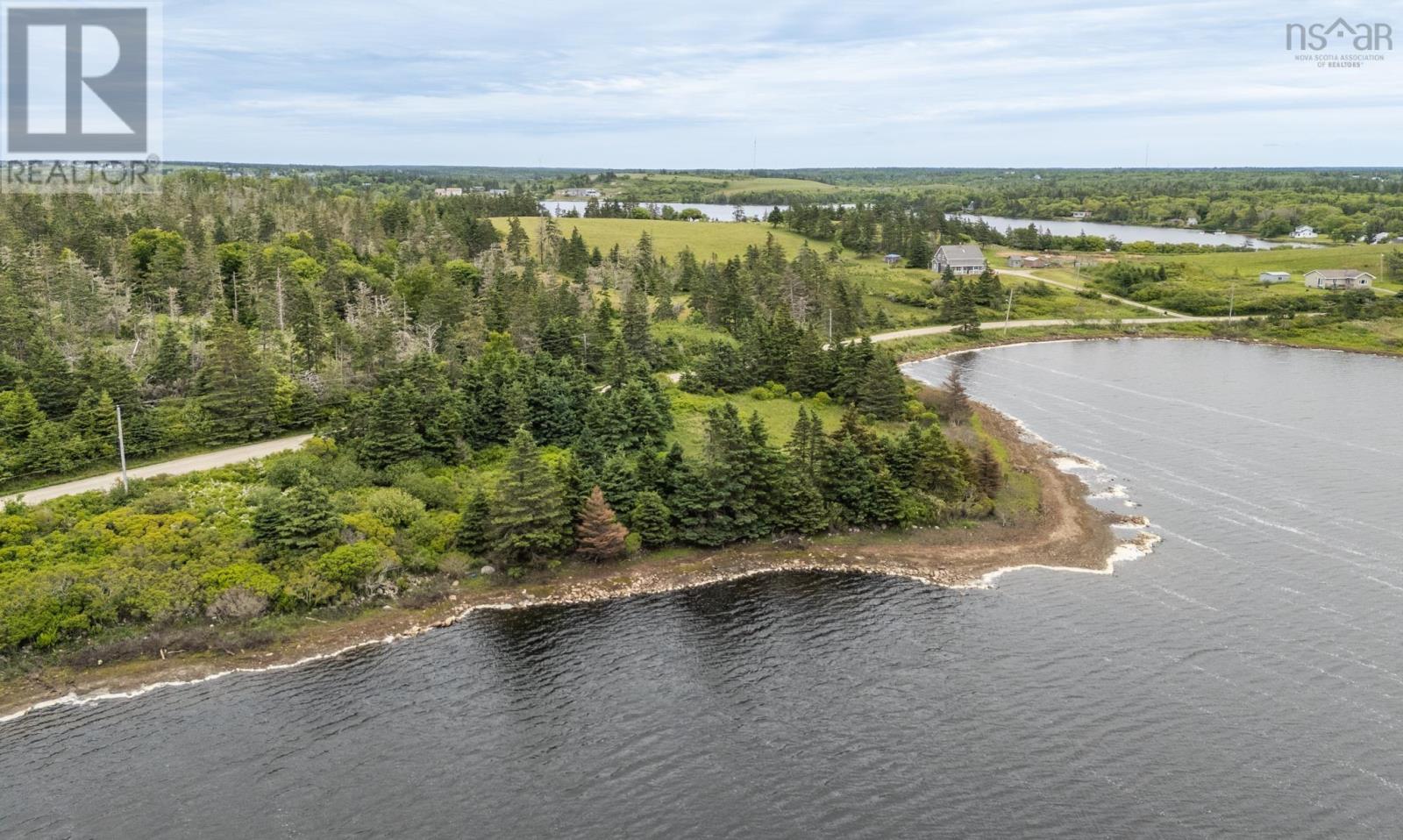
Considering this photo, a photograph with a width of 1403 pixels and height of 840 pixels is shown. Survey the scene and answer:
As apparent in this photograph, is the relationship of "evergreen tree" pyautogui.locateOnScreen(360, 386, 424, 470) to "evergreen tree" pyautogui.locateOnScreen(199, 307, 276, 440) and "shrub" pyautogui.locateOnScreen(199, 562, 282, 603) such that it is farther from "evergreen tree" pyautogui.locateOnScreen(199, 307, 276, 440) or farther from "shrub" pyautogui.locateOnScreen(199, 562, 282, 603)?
"shrub" pyautogui.locateOnScreen(199, 562, 282, 603)

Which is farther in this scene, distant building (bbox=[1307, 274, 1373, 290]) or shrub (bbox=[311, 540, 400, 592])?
distant building (bbox=[1307, 274, 1373, 290])

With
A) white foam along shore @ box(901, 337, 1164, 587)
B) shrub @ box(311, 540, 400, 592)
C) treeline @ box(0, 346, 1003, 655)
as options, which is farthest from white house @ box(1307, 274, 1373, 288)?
shrub @ box(311, 540, 400, 592)

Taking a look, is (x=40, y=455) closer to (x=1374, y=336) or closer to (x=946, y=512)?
(x=946, y=512)

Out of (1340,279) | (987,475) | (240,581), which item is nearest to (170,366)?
(240,581)

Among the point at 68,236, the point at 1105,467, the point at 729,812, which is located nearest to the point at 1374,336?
the point at 1105,467

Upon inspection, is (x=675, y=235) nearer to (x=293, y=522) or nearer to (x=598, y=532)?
(x=598, y=532)

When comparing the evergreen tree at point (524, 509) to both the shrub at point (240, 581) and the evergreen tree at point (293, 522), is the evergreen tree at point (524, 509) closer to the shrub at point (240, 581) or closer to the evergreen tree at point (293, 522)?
the evergreen tree at point (293, 522)
